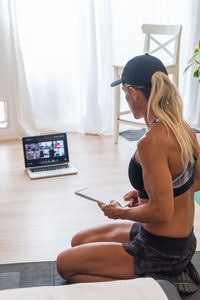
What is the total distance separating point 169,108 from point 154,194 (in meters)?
0.33

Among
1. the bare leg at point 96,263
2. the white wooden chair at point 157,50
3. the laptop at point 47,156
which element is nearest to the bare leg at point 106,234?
the bare leg at point 96,263

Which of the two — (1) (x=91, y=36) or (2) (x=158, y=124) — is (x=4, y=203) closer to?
(2) (x=158, y=124)

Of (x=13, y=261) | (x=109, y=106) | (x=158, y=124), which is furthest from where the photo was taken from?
(x=109, y=106)

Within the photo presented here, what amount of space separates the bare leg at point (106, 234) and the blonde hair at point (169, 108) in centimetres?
53

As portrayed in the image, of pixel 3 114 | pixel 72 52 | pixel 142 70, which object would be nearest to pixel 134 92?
pixel 142 70

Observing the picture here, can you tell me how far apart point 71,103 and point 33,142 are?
1.05 metres

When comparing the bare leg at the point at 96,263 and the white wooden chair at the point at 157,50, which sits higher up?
the white wooden chair at the point at 157,50

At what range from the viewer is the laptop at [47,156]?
10.9ft

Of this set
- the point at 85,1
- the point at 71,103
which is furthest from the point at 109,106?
the point at 85,1

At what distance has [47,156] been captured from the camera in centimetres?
339

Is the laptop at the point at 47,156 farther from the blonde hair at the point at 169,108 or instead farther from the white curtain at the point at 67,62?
the blonde hair at the point at 169,108

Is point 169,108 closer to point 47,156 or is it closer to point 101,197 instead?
point 101,197

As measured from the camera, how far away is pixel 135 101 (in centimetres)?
177

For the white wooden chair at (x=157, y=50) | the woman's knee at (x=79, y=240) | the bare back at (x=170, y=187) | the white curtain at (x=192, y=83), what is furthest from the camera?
the white curtain at (x=192, y=83)
